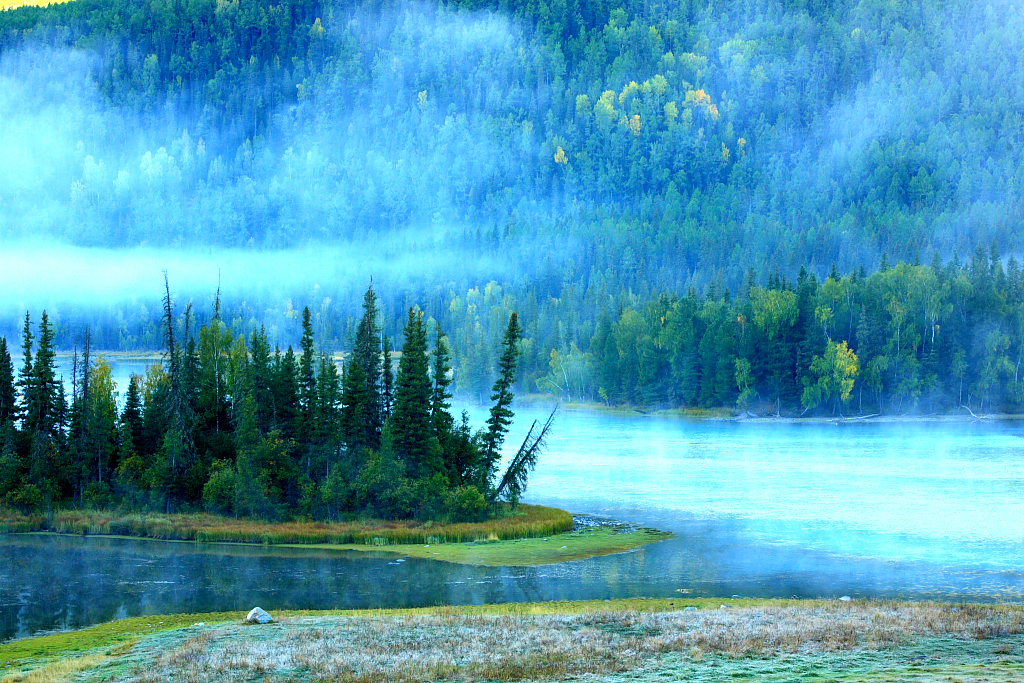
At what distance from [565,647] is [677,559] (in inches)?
1064

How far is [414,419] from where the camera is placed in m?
73.8

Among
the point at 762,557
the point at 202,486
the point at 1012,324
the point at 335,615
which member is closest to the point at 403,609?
the point at 335,615

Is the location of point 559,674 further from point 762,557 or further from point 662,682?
point 762,557

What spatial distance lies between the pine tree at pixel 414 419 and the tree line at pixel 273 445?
87mm

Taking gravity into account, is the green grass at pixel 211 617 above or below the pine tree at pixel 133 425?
below

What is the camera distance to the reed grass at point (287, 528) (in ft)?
221

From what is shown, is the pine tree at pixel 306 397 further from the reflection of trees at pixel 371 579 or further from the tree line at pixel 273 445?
the reflection of trees at pixel 371 579

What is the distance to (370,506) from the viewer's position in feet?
236

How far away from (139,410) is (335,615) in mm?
43436

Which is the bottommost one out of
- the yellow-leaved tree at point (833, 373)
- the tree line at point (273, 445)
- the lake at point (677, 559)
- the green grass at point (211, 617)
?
the green grass at point (211, 617)

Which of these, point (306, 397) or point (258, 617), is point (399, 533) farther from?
point (258, 617)

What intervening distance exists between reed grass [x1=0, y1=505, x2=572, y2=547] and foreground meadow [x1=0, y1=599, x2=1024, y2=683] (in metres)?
24.0

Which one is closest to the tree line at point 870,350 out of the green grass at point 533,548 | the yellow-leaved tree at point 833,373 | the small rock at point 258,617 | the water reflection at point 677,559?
the yellow-leaved tree at point 833,373

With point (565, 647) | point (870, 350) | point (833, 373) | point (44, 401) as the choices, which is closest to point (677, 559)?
point (565, 647)
